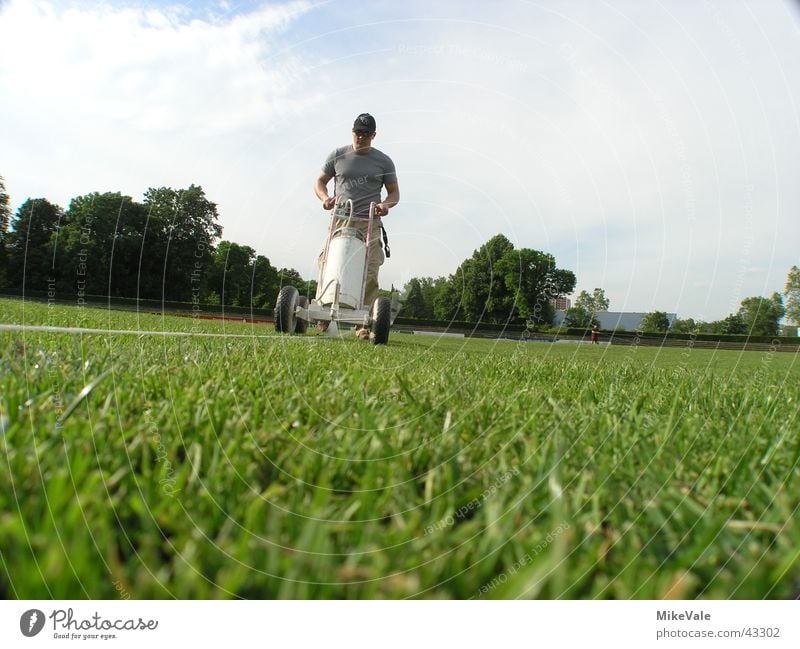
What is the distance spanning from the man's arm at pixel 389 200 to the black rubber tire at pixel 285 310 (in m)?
1.52

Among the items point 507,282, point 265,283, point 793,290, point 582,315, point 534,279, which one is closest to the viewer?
point 793,290

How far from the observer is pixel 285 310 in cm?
616

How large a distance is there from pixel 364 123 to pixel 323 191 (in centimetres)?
110

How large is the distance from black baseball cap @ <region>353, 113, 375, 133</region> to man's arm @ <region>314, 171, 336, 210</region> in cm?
89

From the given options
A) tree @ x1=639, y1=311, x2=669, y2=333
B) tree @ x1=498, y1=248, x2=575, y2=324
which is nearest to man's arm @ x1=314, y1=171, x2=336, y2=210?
tree @ x1=498, y1=248, x2=575, y2=324

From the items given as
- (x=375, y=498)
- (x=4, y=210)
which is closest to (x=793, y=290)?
(x=375, y=498)

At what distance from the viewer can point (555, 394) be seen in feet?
6.23

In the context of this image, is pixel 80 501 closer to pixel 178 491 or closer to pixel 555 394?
pixel 178 491

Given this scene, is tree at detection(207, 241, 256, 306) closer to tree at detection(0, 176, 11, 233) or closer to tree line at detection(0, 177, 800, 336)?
tree line at detection(0, 177, 800, 336)

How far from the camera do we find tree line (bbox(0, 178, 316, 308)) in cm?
821

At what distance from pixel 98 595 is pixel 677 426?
133 centimetres

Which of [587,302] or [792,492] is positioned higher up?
[587,302]

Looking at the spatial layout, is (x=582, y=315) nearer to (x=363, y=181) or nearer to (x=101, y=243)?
(x=363, y=181)
